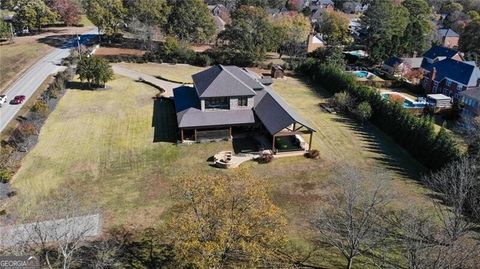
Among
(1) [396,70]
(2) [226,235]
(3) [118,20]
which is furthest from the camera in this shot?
(3) [118,20]

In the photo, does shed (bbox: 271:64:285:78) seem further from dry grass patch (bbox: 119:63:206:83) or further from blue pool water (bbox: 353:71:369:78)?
blue pool water (bbox: 353:71:369:78)

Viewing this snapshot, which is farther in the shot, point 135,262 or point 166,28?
point 166,28

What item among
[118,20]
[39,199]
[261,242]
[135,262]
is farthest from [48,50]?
[261,242]

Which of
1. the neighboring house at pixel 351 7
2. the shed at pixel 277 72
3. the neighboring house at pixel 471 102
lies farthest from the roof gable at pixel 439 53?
the neighboring house at pixel 351 7

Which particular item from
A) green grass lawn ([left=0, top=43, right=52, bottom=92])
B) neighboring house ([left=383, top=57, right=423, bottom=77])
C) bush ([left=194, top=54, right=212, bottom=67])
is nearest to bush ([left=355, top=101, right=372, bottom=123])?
neighboring house ([left=383, top=57, right=423, bottom=77])

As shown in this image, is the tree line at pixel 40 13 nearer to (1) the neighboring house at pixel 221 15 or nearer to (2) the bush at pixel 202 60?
(1) the neighboring house at pixel 221 15

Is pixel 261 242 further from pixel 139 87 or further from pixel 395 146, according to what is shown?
pixel 139 87
